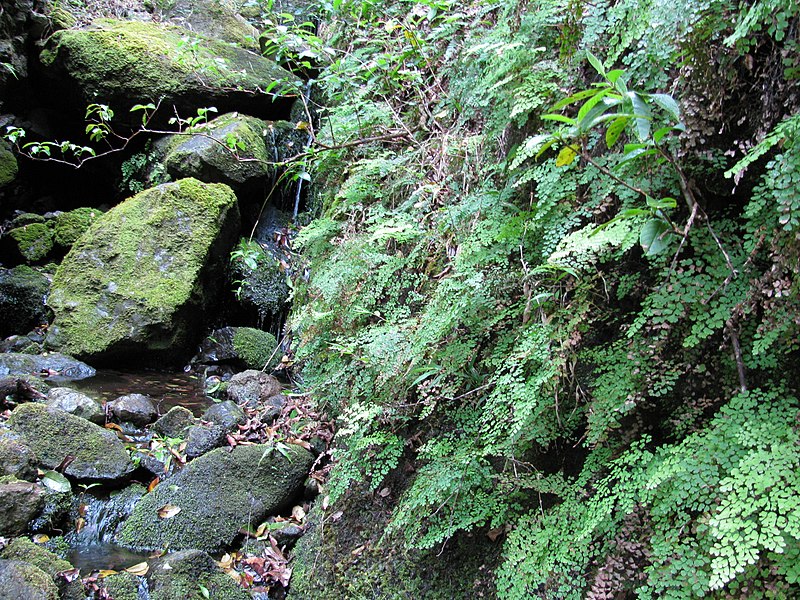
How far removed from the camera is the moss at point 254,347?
7.15m

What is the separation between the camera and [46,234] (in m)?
8.62

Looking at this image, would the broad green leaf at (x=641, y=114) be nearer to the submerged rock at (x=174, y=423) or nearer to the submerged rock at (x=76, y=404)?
the submerged rock at (x=174, y=423)

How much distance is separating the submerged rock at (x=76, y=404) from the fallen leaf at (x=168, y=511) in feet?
4.69

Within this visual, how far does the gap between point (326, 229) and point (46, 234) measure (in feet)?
19.9

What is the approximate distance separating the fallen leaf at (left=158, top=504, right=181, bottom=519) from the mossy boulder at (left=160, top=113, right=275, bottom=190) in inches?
203

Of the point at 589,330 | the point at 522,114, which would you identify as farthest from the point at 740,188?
the point at 522,114

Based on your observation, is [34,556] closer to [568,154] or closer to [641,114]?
[568,154]

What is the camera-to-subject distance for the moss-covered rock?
2.81m

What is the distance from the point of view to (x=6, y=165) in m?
8.69

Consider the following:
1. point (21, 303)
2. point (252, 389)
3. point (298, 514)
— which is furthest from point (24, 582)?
point (21, 303)

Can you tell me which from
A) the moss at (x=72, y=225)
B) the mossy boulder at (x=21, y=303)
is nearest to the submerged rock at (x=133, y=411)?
the mossy boulder at (x=21, y=303)

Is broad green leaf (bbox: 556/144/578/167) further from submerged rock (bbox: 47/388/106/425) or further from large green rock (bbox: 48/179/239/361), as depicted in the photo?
large green rock (bbox: 48/179/239/361)

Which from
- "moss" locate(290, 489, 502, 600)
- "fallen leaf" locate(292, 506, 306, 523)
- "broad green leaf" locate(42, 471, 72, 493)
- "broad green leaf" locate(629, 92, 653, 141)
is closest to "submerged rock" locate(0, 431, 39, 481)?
"broad green leaf" locate(42, 471, 72, 493)

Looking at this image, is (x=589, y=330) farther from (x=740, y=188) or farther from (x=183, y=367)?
(x=183, y=367)
